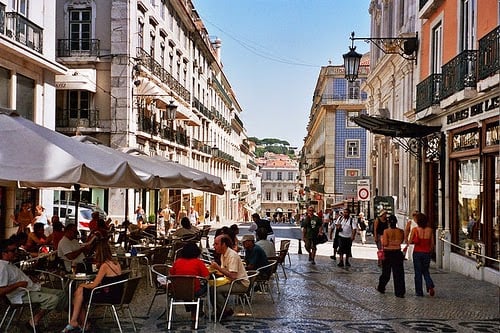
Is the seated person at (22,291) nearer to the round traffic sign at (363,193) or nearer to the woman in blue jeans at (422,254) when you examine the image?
the woman in blue jeans at (422,254)

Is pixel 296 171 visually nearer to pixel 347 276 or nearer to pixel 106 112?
pixel 106 112

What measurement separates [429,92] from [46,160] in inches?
521

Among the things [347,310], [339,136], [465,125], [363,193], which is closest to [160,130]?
[363,193]

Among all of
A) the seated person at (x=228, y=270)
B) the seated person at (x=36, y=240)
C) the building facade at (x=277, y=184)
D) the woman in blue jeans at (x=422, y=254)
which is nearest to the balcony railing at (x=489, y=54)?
the woman in blue jeans at (x=422, y=254)

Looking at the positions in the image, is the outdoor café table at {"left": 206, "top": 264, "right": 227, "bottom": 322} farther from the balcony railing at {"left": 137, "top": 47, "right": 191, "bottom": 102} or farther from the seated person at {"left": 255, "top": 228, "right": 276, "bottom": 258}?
the balcony railing at {"left": 137, "top": 47, "right": 191, "bottom": 102}

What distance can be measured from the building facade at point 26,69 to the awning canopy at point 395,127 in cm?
942

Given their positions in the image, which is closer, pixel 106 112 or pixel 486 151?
pixel 486 151

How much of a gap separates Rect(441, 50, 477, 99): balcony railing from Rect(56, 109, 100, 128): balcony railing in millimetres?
16837

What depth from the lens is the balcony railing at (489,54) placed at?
12.8 m

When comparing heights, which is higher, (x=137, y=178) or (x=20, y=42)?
(x=20, y=42)

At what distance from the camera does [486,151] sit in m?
14.3

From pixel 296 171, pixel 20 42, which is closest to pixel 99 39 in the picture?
pixel 20 42

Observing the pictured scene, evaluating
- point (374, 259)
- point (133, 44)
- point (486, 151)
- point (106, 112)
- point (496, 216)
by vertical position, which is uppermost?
point (133, 44)

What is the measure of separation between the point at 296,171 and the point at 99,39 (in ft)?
339
